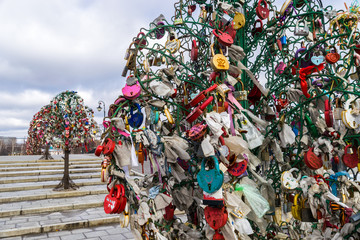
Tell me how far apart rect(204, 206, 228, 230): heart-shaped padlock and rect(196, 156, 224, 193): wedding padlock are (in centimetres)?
14

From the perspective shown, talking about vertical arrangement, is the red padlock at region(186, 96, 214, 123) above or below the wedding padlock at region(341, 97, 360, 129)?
above

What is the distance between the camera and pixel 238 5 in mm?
2326

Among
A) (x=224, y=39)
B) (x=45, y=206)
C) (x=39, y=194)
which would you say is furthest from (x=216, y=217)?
(x=39, y=194)

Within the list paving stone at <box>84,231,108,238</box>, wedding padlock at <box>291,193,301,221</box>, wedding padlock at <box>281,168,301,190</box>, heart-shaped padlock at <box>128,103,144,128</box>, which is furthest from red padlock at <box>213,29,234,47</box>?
paving stone at <box>84,231,108,238</box>

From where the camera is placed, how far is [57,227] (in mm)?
4914

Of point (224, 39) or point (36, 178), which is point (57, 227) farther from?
point (36, 178)

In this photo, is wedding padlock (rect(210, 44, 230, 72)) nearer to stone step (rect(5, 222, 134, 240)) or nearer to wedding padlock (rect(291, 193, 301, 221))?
wedding padlock (rect(291, 193, 301, 221))

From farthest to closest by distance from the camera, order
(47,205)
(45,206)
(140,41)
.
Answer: (47,205), (45,206), (140,41)

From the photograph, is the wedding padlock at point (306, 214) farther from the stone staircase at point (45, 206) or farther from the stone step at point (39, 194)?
the stone step at point (39, 194)

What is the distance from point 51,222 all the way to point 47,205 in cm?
126

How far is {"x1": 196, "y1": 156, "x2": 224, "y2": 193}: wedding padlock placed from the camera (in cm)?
148

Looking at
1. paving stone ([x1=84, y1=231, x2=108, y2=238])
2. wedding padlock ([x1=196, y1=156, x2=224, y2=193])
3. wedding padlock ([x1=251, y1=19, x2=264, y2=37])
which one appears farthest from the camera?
paving stone ([x1=84, y1=231, x2=108, y2=238])

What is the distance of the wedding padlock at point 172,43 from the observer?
226 centimetres

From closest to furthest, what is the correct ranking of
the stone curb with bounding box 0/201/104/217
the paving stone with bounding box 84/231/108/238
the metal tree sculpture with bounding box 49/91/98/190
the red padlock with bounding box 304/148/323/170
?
the red padlock with bounding box 304/148/323/170 → the paving stone with bounding box 84/231/108/238 → the stone curb with bounding box 0/201/104/217 → the metal tree sculpture with bounding box 49/91/98/190
